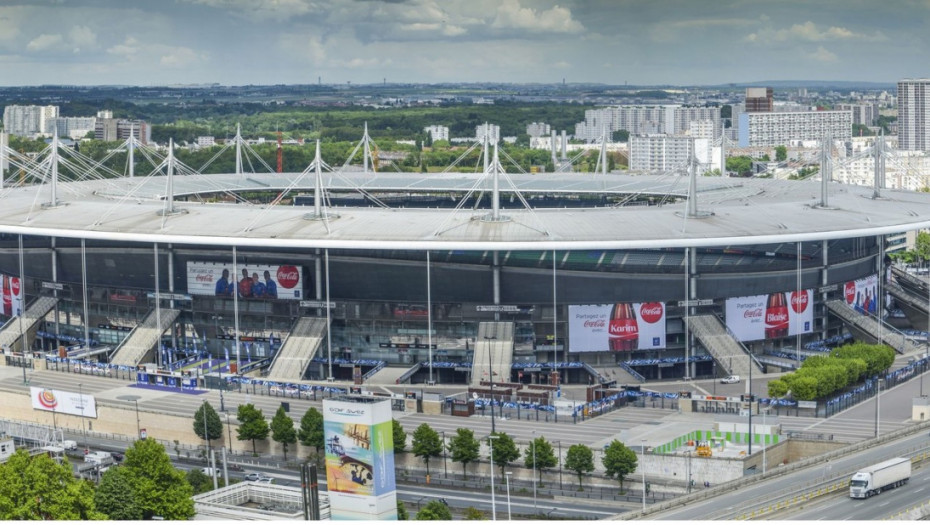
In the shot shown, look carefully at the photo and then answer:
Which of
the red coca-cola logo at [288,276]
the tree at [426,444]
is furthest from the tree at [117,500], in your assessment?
the red coca-cola logo at [288,276]

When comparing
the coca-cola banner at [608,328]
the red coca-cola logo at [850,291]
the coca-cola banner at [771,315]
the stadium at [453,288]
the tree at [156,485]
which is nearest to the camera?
the tree at [156,485]

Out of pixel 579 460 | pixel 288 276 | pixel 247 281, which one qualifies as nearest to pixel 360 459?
pixel 579 460

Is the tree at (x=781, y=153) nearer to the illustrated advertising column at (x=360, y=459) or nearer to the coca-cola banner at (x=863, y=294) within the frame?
the coca-cola banner at (x=863, y=294)

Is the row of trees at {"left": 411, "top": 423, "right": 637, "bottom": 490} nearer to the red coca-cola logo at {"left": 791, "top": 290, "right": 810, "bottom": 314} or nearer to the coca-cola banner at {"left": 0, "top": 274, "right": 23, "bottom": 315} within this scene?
the red coca-cola logo at {"left": 791, "top": 290, "right": 810, "bottom": 314}

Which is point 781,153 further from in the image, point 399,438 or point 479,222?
point 399,438

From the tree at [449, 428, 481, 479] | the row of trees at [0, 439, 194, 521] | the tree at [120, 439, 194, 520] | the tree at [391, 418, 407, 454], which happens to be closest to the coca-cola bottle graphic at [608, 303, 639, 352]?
the tree at [449, 428, 481, 479]

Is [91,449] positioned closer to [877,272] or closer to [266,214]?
[266,214]
